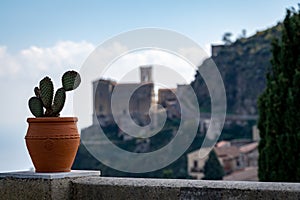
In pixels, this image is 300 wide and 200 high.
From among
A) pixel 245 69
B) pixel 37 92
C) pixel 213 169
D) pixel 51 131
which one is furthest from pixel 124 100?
pixel 245 69

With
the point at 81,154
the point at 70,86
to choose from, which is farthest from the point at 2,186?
the point at 81,154

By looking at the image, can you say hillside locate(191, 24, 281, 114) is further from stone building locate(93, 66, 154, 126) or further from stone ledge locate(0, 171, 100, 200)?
stone ledge locate(0, 171, 100, 200)

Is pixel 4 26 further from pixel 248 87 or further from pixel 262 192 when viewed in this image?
pixel 248 87

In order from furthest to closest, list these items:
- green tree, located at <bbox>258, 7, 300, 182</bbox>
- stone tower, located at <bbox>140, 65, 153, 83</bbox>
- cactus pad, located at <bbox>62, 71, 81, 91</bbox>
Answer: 1. stone tower, located at <bbox>140, 65, 153, 83</bbox>
2. green tree, located at <bbox>258, 7, 300, 182</bbox>
3. cactus pad, located at <bbox>62, 71, 81, 91</bbox>

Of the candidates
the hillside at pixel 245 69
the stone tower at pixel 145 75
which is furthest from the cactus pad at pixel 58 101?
the hillside at pixel 245 69

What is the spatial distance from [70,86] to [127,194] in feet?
1.62

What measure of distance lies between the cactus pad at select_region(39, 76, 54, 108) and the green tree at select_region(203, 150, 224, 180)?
75.3 ft

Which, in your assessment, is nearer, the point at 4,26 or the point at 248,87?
the point at 4,26

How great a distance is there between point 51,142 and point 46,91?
216 mm

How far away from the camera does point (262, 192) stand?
4.78 ft

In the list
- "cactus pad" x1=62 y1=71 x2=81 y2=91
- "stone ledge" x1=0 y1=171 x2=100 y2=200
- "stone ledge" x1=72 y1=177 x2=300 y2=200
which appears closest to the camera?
"stone ledge" x1=72 y1=177 x2=300 y2=200

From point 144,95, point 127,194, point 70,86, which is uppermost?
point 144,95

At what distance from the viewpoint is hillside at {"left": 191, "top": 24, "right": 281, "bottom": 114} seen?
3038 cm

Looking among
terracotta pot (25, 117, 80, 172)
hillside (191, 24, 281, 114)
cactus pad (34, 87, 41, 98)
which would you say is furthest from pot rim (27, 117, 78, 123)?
hillside (191, 24, 281, 114)
